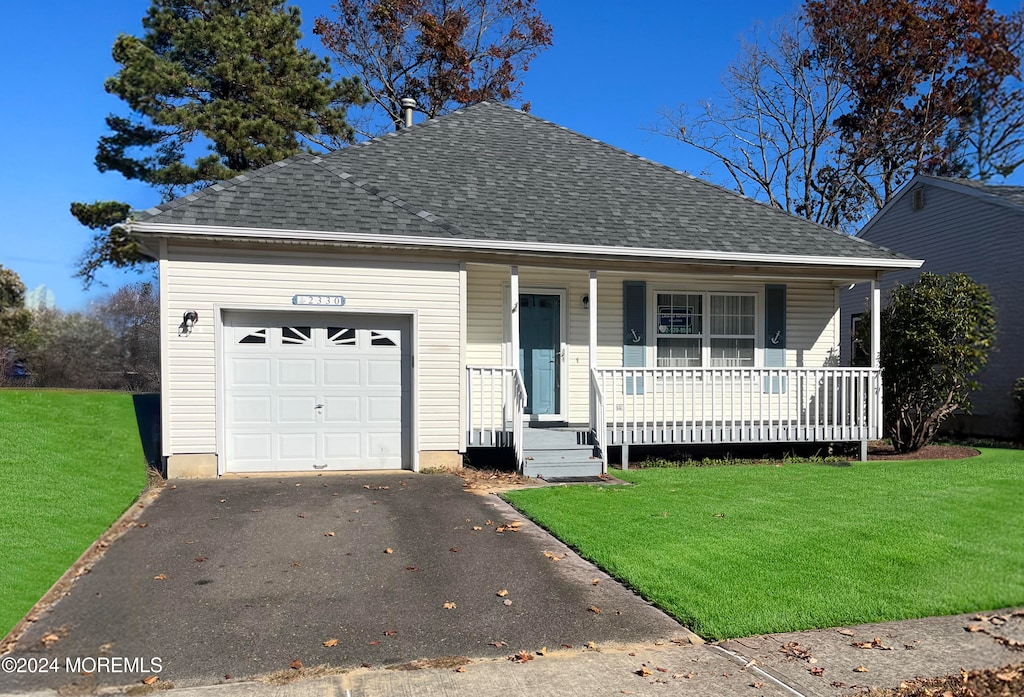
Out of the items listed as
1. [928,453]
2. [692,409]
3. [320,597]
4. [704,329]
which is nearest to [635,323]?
[704,329]

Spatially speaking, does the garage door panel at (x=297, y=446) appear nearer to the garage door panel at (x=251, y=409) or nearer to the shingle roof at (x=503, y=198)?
the garage door panel at (x=251, y=409)

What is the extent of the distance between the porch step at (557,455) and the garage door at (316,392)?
176cm

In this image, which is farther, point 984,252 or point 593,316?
point 984,252

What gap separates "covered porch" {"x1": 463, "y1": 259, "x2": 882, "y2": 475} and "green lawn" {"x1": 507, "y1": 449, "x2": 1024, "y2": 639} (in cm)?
157

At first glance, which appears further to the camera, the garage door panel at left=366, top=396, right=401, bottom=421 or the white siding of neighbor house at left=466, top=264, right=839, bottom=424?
the white siding of neighbor house at left=466, top=264, right=839, bottom=424

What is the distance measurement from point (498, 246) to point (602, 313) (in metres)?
2.63

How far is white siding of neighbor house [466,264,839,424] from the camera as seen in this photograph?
472 inches

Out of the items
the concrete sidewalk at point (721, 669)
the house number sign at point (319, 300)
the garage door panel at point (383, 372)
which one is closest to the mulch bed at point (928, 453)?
the garage door panel at point (383, 372)

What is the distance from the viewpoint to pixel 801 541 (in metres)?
6.73

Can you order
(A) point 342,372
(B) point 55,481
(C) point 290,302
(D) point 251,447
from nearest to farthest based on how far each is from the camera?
(B) point 55,481
(C) point 290,302
(D) point 251,447
(A) point 342,372

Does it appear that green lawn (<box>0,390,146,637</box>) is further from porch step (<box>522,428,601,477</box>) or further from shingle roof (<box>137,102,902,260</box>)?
porch step (<box>522,428,601,477</box>)

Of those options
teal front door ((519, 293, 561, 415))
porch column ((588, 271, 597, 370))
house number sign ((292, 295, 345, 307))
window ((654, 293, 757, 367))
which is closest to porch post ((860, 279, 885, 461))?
window ((654, 293, 757, 367))

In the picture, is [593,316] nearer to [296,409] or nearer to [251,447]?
[296,409]

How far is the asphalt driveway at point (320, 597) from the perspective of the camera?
466cm
